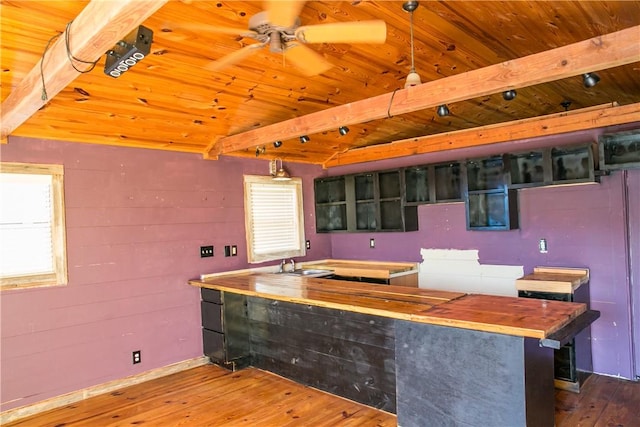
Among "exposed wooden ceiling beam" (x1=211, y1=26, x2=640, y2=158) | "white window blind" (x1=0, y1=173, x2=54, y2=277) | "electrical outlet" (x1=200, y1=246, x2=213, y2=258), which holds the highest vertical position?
"exposed wooden ceiling beam" (x1=211, y1=26, x2=640, y2=158)

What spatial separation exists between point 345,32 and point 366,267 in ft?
11.7

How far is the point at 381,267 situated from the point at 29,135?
386cm

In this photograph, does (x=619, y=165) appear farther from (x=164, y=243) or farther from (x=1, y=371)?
(x=1, y=371)

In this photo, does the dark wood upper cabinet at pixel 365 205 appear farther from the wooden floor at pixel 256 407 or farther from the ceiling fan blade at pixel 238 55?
the ceiling fan blade at pixel 238 55

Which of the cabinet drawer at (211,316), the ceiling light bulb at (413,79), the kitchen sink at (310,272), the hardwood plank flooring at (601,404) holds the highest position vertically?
the ceiling light bulb at (413,79)

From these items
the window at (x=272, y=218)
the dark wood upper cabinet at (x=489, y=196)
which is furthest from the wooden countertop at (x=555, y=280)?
the window at (x=272, y=218)

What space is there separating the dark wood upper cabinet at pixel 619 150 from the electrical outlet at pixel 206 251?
3838mm

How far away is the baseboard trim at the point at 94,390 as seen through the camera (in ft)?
11.1

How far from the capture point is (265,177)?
5.21 m

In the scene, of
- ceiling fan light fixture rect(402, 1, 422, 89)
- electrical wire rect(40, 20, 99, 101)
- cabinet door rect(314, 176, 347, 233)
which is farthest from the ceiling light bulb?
cabinet door rect(314, 176, 347, 233)

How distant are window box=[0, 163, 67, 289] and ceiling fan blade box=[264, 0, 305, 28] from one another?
8.84 ft

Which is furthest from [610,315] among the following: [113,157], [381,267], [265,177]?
[113,157]

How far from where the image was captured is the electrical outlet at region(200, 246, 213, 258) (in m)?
4.57

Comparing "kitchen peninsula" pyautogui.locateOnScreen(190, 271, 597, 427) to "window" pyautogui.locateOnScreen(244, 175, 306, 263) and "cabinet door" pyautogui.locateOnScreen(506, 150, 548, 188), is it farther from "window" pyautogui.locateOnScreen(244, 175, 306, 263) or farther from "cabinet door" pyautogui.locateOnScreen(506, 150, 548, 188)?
"cabinet door" pyautogui.locateOnScreen(506, 150, 548, 188)
